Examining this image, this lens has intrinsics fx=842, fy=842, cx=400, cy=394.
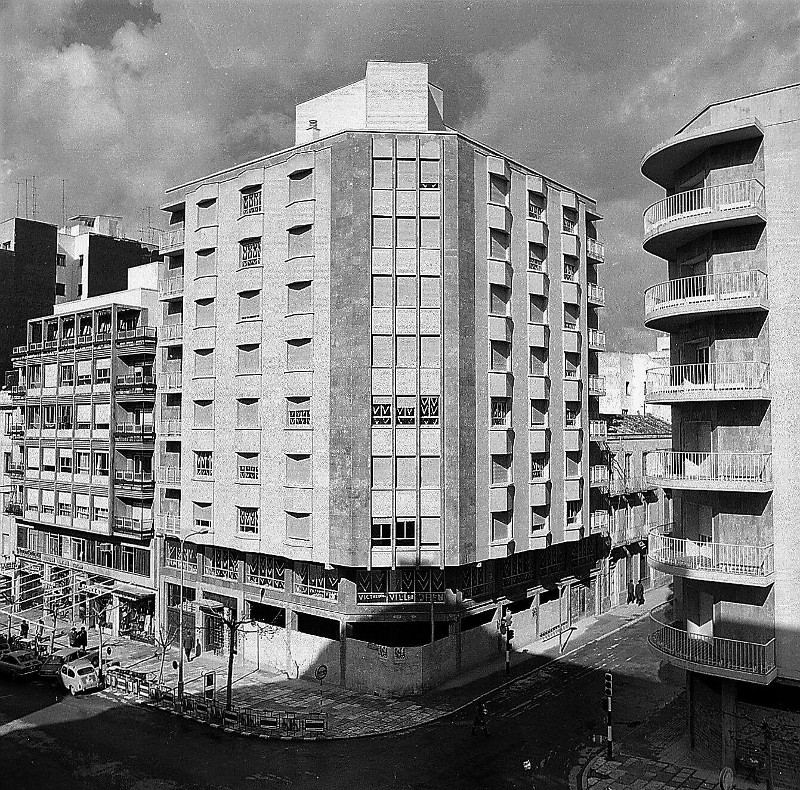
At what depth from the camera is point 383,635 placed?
4909 centimetres

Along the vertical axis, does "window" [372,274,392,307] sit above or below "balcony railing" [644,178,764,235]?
below

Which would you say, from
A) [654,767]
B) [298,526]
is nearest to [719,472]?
[654,767]

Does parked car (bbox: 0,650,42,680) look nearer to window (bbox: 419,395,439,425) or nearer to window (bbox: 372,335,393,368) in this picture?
window (bbox: 372,335,393,368)

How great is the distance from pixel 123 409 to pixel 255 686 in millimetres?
24847

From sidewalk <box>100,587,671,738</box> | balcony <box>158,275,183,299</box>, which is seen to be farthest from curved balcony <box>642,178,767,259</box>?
balcony <box>158,275,183,299</box>

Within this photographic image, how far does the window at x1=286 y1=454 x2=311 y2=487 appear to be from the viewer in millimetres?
48688

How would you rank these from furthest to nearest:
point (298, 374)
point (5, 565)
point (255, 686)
Result: 1. point (5, 565)
2. point (298, 374)
3. point (255, 686)

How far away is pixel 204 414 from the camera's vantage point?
54.4 metres

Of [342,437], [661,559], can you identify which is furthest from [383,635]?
[661,559]

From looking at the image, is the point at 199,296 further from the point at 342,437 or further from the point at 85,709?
the point at 85,709

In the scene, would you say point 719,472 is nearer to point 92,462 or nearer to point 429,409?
point 429,409

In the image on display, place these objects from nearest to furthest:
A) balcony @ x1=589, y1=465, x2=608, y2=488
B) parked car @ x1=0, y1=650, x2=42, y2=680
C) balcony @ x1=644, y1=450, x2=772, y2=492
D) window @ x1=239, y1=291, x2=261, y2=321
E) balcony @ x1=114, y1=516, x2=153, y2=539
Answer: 1. balcony @ x1=644, y1=450, x2=772, y2=492
2. parked car @ x1=0, y1=650, x2=42, y2=680
3. window @ x1=239, y1=291, x2=261, y2=321
4. balcony @ x1=114, y1=516, x2=153, y2=539
5. balcony @ x1=589, y1=465, x2=608, y2=488

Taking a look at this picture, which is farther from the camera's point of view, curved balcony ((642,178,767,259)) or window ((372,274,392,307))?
window ((372,274,392,307))

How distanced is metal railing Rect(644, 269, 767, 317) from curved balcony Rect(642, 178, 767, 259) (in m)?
1.87
